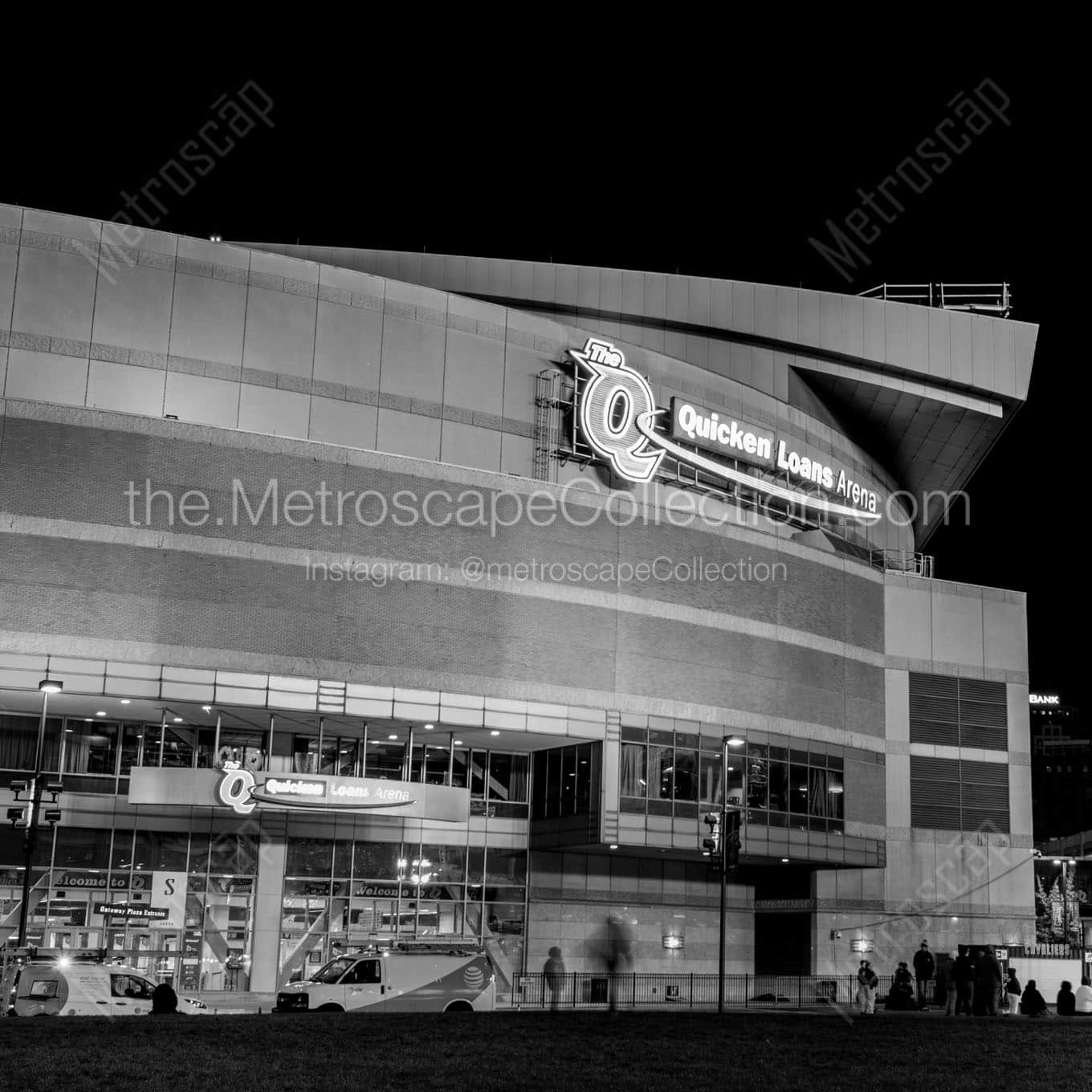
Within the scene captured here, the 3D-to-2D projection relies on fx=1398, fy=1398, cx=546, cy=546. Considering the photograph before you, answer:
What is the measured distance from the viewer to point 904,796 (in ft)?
199

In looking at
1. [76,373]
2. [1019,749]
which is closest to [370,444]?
[76,373]

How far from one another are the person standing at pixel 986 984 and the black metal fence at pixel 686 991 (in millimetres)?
Result: 13930

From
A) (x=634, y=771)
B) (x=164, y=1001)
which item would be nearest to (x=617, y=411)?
(x=634, y=771)

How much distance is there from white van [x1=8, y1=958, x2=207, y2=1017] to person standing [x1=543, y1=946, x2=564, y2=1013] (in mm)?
10199

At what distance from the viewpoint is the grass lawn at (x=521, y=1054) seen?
17828mm

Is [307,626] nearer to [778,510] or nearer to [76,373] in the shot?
[76,373]

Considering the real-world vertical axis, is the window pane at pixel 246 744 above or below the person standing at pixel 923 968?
above

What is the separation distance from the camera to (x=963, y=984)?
3628 centimetres

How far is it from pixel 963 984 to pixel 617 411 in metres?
25.7

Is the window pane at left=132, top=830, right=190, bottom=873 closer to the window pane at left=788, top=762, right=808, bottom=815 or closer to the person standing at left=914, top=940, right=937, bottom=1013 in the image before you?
the window pane at left=788, top=762, right=808, bottom=815

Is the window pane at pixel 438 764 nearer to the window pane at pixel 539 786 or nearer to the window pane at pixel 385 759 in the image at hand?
the window pane at pixel 385 759

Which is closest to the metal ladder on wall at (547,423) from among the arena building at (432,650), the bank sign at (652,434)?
the arena building at (432,650)

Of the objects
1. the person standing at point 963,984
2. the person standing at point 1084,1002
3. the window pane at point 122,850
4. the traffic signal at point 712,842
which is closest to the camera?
the person standing at point 963,984

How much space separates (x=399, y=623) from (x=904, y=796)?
84.7 ft
